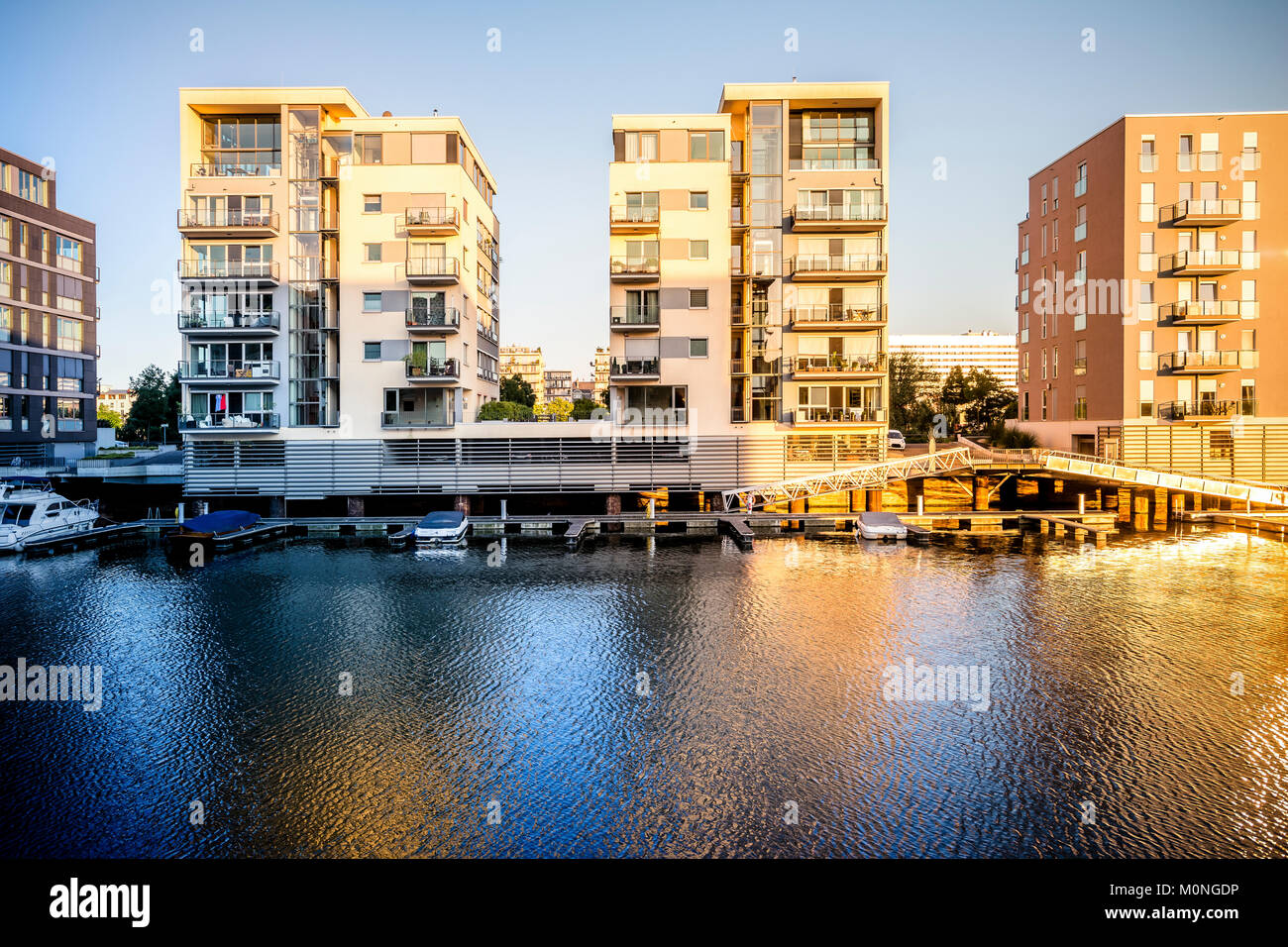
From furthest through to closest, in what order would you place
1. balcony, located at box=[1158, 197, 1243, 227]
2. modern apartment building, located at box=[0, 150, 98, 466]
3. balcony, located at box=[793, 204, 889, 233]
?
modern apartment building, located at box=[0, 150, 98, 466], balcony, located at box=[1158, 197, 1243, 227], balcony, located at box=[793, 204, 889, 233]

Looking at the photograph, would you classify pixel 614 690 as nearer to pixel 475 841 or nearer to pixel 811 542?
pixel 475 841

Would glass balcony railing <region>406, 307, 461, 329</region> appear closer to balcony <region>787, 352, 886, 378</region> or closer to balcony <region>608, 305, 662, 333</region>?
balcony <region>608, 305, 662, 333</region>

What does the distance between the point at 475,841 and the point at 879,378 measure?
3616 centimetres

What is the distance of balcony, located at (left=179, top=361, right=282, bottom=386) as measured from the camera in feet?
132

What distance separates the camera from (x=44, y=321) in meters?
58.8

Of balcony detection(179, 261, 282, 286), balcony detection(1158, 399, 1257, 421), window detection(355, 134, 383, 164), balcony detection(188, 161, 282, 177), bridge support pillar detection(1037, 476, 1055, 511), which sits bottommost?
bridge support pillar detection(1037, 476, 1055, 511)

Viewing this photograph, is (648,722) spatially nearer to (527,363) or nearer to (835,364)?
(835,364)

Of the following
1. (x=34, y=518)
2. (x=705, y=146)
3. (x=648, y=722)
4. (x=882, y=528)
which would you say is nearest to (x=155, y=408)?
(x=34, y=518)

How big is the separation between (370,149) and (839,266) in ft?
85.7

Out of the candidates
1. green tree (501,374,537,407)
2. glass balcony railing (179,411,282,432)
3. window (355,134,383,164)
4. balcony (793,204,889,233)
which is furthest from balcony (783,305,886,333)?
green tree (501,374,537,407)

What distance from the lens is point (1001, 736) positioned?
12.5 meters

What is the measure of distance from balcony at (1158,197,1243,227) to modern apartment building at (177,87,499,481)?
4253cm

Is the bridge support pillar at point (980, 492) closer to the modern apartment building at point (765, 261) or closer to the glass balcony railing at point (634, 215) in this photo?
the modern apartment building at point (765, 261)

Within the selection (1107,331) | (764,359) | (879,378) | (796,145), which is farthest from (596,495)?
(1107,331)
